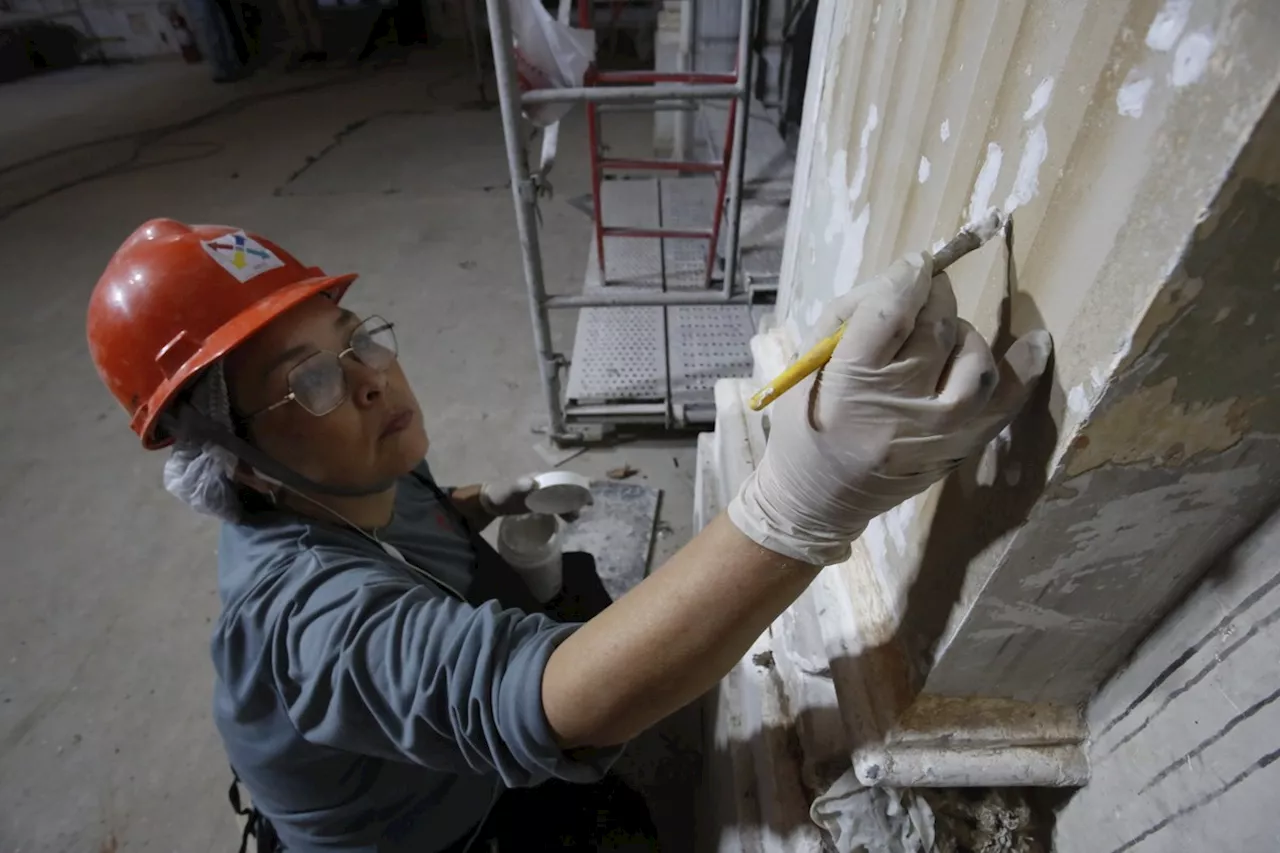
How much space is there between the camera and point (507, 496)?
1.54m

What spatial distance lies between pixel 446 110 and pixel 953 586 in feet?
22.6

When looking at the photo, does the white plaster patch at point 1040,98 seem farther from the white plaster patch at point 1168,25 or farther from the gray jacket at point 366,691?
the gray jacket at point 366,691

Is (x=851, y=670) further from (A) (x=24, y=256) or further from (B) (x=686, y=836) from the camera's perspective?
(A) (x=24, y=256)

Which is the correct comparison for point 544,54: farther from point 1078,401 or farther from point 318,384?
point 1078,401

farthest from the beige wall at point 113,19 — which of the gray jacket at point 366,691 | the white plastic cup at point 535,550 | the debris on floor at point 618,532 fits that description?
the gray jacket at point 366,691

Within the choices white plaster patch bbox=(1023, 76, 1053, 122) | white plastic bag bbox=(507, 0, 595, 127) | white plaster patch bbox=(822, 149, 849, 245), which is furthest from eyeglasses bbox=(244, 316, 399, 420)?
white plastic bag bbox=(507, 0, 595, 127)

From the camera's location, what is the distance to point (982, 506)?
1.87 feet

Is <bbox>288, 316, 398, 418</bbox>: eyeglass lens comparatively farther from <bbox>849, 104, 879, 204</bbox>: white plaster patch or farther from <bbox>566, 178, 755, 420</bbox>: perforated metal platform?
<bbox>566, 178, 755, 420</bbox>: perforated metal platform

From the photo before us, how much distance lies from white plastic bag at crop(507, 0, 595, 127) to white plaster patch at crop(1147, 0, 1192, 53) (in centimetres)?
163

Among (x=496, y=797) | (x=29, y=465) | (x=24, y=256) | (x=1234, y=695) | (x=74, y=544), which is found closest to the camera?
(x=1234, y=695)

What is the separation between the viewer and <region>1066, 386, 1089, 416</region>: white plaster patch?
17.2 inches

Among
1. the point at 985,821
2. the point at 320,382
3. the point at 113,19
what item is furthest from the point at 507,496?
the point at 113,19

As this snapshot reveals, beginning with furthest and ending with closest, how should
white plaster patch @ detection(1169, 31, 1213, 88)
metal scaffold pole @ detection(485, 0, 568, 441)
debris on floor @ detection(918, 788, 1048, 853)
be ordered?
metal scaffold pole @ detection(485, 0, 568, 441) < debris on floor @ detection(918, 788, 1048, 853) < white plaster patch @ detection(1169, 31, 1213, 88)

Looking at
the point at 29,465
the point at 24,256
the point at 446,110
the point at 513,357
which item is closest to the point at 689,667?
the point at 513,357
